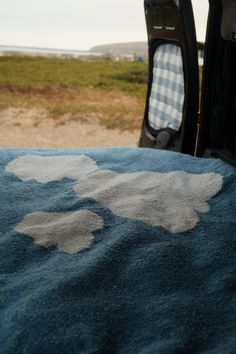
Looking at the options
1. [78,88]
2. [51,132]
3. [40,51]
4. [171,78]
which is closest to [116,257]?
[171,78]

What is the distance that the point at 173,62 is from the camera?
1657 millimetres

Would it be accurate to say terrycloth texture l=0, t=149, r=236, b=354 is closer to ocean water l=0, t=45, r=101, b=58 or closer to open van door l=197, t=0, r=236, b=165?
open van door l=197, t=0, r=236, b=165

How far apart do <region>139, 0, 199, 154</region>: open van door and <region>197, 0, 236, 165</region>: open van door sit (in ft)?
0.25

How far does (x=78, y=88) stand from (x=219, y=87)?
4.07 ft

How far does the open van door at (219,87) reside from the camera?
136 cm

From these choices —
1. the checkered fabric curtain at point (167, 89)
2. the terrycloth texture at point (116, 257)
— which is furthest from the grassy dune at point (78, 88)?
the terrycloth texture at point (116, 257)

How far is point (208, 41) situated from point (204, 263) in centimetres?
89

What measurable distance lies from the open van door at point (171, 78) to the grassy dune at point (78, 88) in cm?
55

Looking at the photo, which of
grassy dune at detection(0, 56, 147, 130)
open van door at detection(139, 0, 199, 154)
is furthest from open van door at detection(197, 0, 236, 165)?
grassy dune at detection(0, 56, 147, 130)

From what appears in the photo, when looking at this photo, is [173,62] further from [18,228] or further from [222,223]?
[18,228]

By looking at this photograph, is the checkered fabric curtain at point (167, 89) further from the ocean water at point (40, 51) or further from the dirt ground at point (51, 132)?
the ocean water at point (40, 51)

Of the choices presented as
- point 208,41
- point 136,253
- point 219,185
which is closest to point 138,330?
point 136,253

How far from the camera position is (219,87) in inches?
57.7

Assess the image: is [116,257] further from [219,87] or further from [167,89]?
[167,89]
